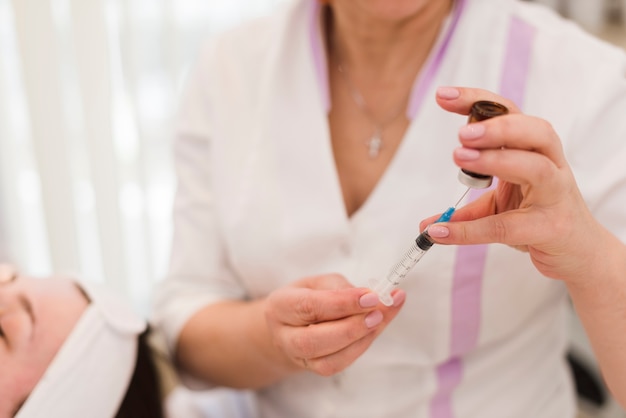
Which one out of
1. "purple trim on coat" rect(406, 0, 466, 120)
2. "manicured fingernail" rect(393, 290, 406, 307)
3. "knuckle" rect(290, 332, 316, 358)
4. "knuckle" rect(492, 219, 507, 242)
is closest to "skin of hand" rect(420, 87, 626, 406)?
"knuckle" rect(492, 219, 507, 242)

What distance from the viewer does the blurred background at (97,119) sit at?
2.07 m

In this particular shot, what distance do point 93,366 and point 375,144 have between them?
0.61m

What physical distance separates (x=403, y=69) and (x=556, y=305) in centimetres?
51

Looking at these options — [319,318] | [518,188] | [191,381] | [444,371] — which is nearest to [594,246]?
[518,188]

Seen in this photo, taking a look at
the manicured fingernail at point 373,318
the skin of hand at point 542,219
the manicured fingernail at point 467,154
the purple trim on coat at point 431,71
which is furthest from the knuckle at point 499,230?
the purple trim on coat at point 431,71

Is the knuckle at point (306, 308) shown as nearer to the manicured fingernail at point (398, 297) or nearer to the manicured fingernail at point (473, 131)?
the manicured fingernail at point (398, 297)

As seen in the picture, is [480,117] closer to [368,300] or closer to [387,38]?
[368,300]

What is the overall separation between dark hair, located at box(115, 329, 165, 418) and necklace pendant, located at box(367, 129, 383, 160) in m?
0.56

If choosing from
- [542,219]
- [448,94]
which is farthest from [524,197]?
[448,94]

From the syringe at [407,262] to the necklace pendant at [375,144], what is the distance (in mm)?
318

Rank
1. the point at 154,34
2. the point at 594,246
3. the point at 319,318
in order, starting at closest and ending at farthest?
1. the point at 594,246
2. the point at 319,318
3. the point at 154,34

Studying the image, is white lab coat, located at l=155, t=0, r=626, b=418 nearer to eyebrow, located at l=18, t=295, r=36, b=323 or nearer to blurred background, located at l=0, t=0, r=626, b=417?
eyebrow, located at l=18, t=295, r=36, b=323

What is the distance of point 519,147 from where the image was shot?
68cm

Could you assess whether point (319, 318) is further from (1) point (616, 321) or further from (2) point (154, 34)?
(2) point (154, 34)
